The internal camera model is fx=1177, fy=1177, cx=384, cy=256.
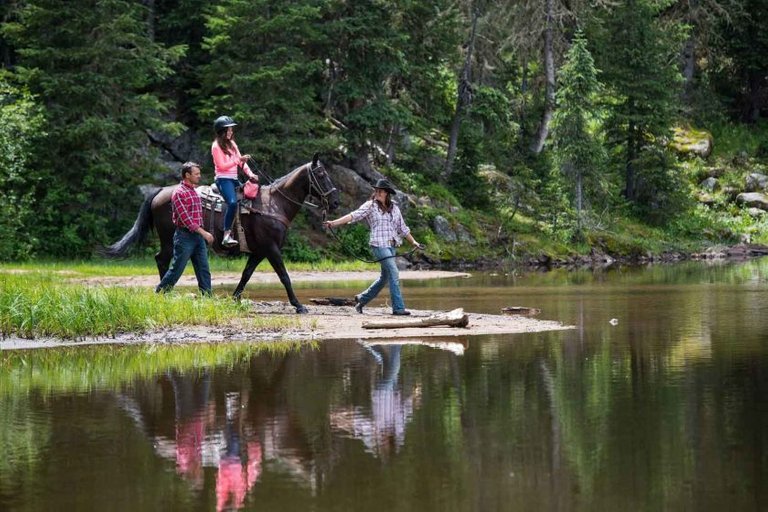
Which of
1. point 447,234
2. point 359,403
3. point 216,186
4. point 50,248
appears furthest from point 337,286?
point 359,403

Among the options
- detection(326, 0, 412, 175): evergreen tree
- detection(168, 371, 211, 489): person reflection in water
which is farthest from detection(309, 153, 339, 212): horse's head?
detection(326, 0, 412, 175): evergreen tree

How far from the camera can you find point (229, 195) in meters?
18.8

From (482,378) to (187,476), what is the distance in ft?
13.9

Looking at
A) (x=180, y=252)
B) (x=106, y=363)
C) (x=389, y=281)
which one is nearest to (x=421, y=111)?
(x=389, y=281)

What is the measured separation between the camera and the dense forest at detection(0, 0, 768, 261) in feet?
112

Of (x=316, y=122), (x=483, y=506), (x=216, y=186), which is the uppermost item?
(x=316, y=122)

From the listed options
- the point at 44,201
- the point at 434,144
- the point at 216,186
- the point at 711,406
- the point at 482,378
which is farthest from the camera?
the point at 434,144

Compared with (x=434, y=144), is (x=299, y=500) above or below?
below

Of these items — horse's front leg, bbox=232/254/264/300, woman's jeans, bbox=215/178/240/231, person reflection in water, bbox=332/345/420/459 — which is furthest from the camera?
horse's front leg, bbox=232/254/264/300

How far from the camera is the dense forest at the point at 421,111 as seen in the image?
3422 cm

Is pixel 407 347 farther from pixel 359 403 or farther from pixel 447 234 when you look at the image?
pixel 447 234

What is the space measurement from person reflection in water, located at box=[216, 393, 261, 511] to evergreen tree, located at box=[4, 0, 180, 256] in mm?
26322

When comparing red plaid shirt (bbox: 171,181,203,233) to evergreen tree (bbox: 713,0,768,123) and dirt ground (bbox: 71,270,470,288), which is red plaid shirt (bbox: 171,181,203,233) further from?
evergreen tree (bbox: 713,0,768,123)

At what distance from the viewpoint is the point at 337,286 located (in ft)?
87.4
